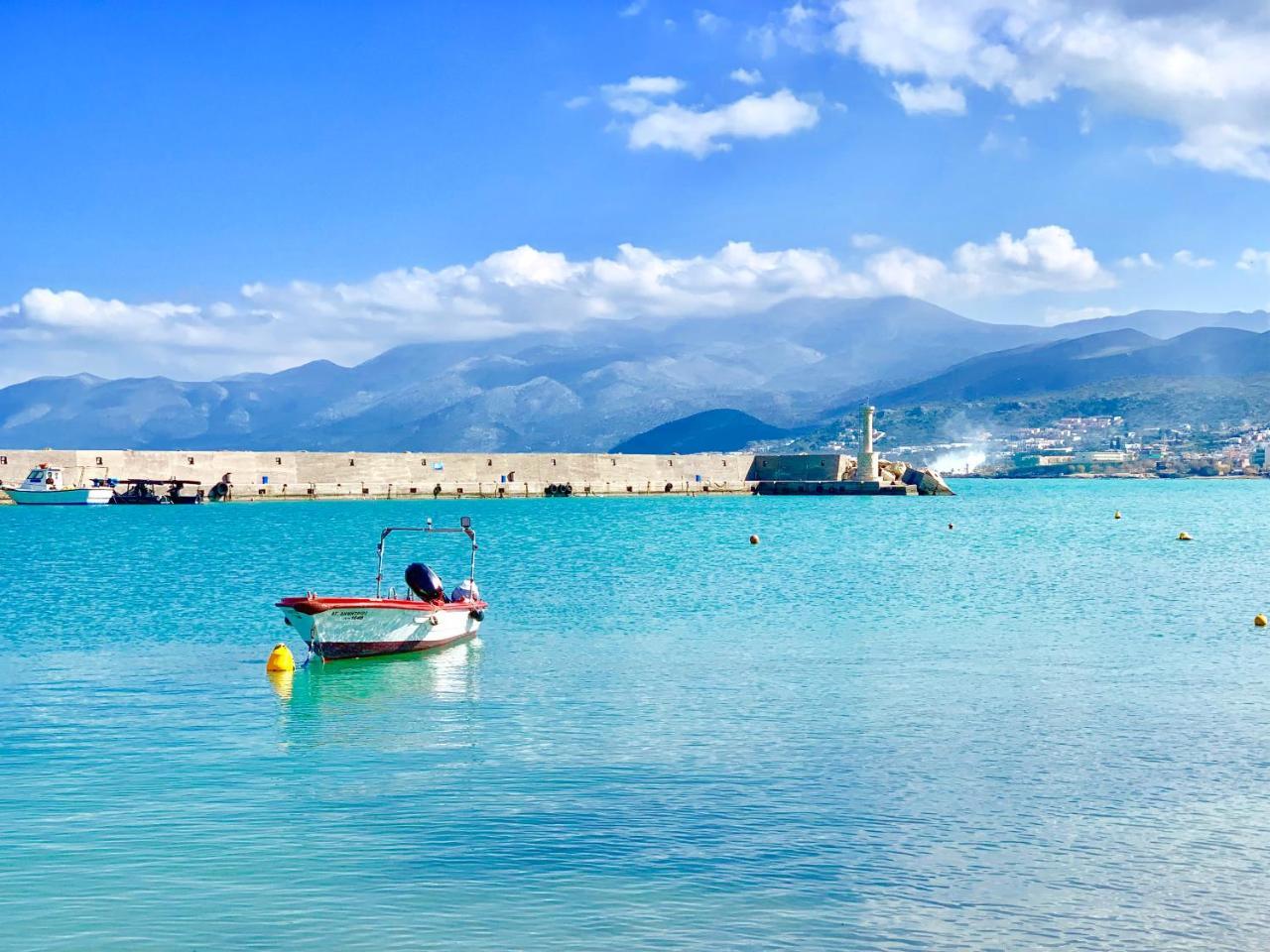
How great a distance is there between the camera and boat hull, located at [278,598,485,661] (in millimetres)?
Answer: 23906

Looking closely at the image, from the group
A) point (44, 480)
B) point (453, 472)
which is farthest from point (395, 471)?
point (44, 480)

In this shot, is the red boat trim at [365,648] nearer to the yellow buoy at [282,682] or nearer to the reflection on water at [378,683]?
the reflection on water at [378,683]

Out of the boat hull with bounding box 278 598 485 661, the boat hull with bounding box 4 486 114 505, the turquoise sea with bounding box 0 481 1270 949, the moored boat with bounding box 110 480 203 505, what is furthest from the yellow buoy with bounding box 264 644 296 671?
the moored boat with bounding box 110 480 203 505

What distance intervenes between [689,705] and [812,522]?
6252 centimetres

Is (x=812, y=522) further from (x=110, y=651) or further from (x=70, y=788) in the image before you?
(x=70, y=788)

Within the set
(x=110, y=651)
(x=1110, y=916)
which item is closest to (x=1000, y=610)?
(x=110, y=651)

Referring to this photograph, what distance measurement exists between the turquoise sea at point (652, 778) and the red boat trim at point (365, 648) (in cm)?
28

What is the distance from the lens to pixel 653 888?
1155cm

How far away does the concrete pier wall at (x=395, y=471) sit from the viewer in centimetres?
9619

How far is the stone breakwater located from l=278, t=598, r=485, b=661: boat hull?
71.8 metres

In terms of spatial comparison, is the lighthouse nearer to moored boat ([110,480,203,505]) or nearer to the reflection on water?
moored boat ([110,480,203,505])

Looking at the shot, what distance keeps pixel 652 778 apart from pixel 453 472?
3908 inches

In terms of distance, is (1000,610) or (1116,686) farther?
(1000,610)

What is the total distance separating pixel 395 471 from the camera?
10900cm
